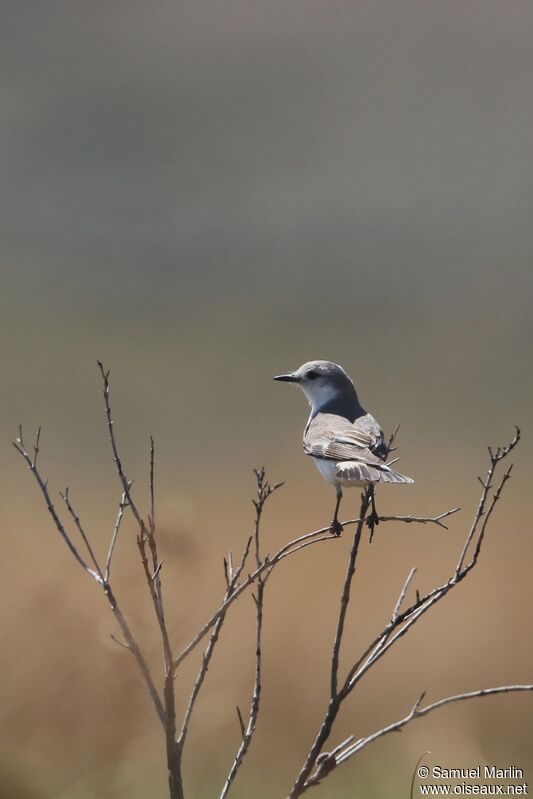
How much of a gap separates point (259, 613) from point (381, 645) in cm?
43

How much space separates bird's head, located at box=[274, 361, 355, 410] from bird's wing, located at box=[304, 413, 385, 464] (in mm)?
223

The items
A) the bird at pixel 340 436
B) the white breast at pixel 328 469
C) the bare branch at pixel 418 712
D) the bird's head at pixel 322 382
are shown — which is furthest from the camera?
the bird's head at pixel 322 382

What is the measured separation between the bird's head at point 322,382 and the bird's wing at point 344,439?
22 cm

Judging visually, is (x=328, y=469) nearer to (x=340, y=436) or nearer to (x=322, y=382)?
(x=340, y=436)

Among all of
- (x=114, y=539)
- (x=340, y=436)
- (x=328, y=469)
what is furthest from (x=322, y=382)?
(x=114, y=539)

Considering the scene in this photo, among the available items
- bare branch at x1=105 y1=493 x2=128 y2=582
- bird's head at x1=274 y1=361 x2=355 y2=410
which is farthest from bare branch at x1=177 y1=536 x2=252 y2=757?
bird's head at x1=274 y1=361 x2=355 y2=410

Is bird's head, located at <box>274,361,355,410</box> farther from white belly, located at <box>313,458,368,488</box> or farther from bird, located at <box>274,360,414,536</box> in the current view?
white belly, located at <box>313,458,368,488</box>

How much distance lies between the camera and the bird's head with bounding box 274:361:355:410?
17.1 ft

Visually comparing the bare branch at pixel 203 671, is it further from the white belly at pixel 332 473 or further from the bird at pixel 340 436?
the white belly at pixel 332 473

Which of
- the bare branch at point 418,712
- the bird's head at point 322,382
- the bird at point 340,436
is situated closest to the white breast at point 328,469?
the bird at point 340,436

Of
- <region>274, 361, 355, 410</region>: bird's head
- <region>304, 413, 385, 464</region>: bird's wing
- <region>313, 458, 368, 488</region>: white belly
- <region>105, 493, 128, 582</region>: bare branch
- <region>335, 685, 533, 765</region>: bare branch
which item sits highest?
<region>274, 361, 355, 410</region>: bird's head

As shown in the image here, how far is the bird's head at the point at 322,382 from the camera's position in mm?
5219

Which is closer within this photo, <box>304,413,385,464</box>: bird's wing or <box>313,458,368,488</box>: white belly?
<box>313,458,368,488</box>: white belly

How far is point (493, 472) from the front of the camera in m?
3.14
